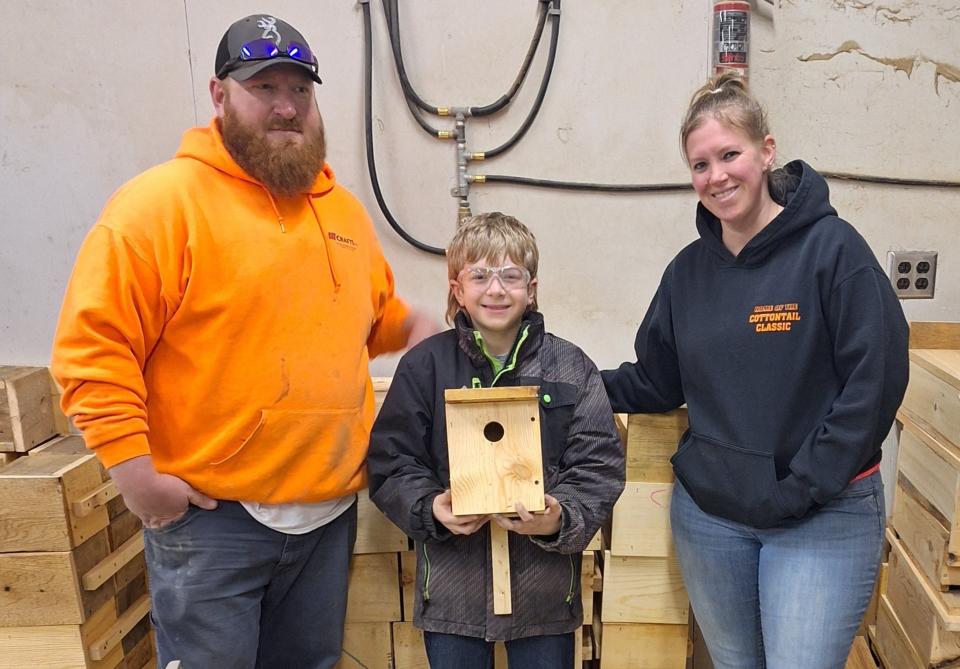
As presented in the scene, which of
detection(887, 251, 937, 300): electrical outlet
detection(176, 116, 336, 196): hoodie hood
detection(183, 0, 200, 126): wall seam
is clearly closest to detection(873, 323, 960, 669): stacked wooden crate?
detection(887, 251, 937, 300): electrical outlet

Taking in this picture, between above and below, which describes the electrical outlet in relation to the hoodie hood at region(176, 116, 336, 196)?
below

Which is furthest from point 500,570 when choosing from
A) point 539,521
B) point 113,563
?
point 113,563

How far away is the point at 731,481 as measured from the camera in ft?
4.56

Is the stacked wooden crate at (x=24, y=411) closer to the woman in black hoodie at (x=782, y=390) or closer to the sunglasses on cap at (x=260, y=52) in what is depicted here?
the sunglasses on cap at (x=260, y=52)

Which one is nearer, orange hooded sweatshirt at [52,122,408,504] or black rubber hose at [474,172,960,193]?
orange hooded sweatshirt at [52,122,408,504]

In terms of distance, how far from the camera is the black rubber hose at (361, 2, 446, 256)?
208 centimetres

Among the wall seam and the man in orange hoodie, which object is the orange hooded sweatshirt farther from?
the wall seam

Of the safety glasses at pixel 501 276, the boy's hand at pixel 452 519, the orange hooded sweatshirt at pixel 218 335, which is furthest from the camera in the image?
the safety glasses at pixel 501 276

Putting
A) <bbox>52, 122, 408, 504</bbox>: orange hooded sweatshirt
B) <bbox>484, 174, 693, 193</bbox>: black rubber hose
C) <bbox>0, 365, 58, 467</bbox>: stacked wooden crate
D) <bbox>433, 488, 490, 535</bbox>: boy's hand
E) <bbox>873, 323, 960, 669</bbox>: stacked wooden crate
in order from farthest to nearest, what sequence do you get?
<bbox>484, 174, 693, 193</bbox>: black rubber hose < <bbox>0, 365, 58, 467</bbox>: stacked wooden crate < <bbox>873, 323, 960, 669</bbox>: stacked wooden crate < <bbox>433, 488, 490, 535</bbox>: boy's hand < <bbox>52, 122, 408, 504</bbox>: orange hooded sweatshirt

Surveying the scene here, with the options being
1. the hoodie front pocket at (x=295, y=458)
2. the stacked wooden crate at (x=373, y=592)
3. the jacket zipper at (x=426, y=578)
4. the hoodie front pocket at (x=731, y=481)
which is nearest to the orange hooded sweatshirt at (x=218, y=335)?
the hoodie front pocket at (x=295, y=458)

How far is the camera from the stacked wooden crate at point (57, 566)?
5.48ft

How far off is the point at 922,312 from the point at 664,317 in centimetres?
130

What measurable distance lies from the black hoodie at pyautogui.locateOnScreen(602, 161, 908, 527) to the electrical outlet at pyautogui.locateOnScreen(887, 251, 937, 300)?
1.10m

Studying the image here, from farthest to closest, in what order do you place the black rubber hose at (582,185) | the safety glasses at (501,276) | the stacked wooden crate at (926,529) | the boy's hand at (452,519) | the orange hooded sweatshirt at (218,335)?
the black rubber hose at (582,185), the stacked wooden crate at (926,529), the safety glasses at (501,276), the boy's hand at (452,519), the orange hooded sweatshirt at (218,335)
